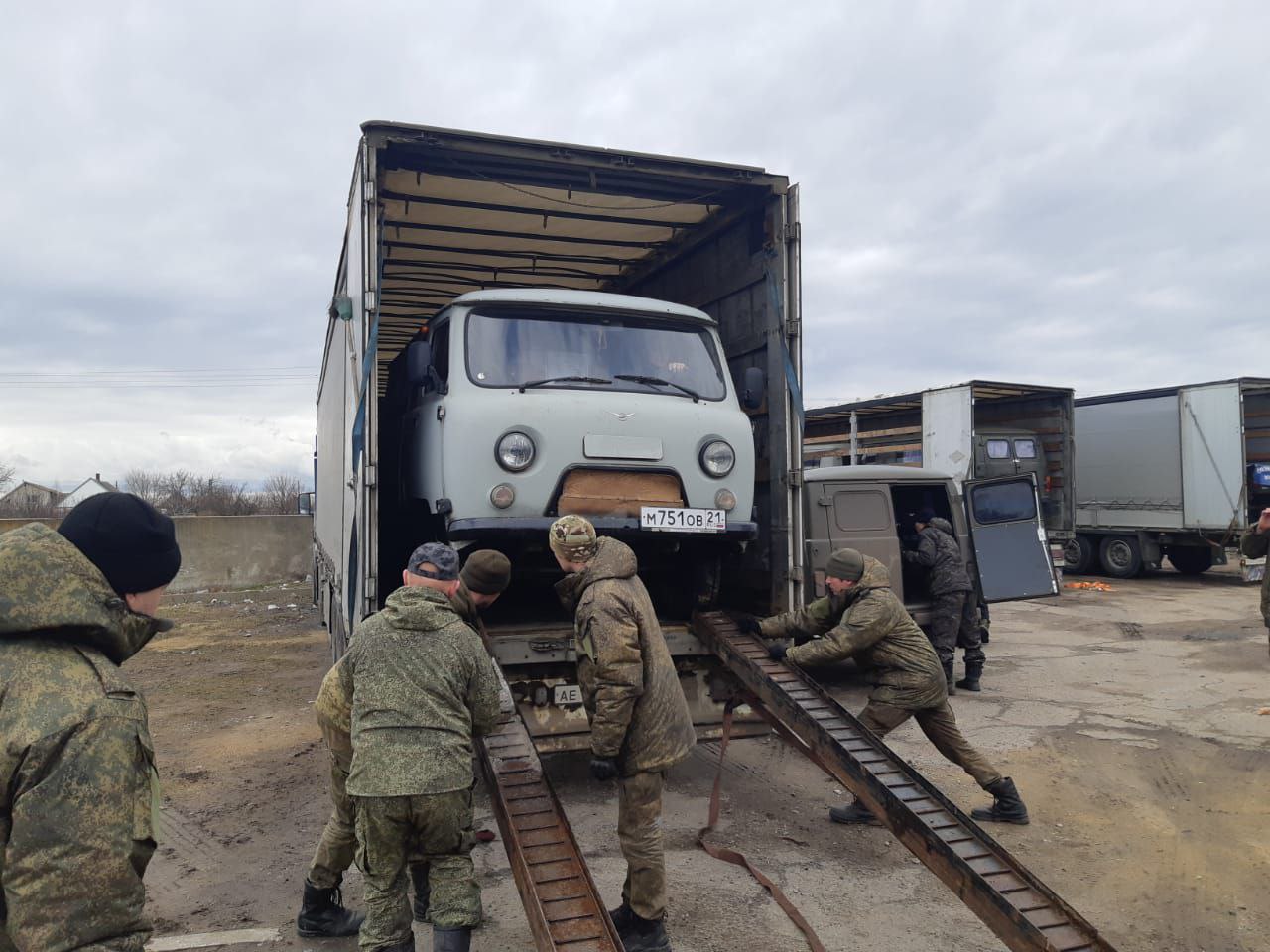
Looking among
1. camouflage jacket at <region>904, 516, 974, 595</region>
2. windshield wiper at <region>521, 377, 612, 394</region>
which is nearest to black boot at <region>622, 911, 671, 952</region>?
windshield wiper at <region>521, 377, 612, 394</region>

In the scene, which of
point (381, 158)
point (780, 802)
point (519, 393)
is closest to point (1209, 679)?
point (780, 802)

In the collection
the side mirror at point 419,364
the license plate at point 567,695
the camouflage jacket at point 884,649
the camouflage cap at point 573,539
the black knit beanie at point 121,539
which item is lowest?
the license plate at point 567,695

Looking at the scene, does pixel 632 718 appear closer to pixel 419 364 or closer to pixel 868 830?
pixel 868 830

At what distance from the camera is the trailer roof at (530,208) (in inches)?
212

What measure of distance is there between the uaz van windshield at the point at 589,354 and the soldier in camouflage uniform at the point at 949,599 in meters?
3.16

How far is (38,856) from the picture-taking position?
1.57m

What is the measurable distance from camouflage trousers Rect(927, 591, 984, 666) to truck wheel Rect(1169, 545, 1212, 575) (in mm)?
11357

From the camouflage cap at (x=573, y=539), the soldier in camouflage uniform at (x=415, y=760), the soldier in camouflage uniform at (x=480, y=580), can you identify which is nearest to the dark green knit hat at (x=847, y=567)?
the camouflage cap at (x=573, y=539)

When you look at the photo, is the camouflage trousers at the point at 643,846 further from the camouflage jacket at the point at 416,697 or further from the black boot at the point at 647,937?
the camouflage jacket at the point at 416,697

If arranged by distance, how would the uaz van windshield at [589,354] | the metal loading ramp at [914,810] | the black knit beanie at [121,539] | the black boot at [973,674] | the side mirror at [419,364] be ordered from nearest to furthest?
the black knit beanie at [121,539]
the metal loading ramp at [914,810]
the uaz van windshield at [589,354]
the side mirror at [419,364]
the black boot at [973,674]

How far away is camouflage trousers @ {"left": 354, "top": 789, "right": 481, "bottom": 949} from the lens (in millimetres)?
2980

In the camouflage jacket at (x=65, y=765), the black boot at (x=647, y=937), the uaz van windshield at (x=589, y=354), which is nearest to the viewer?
the camouflage jacket at (x=65, y=765)

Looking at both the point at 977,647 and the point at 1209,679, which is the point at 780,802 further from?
the point at 1209,679

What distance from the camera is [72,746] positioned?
5.32ft
